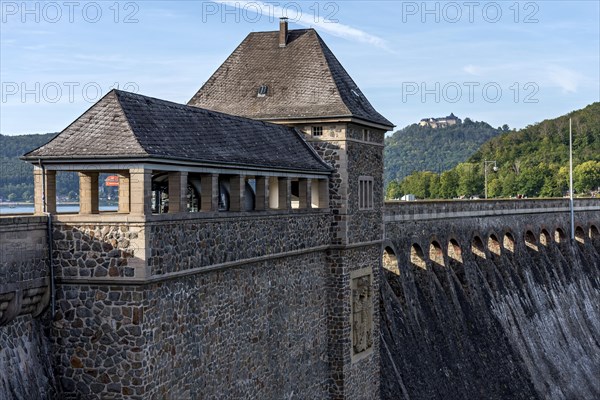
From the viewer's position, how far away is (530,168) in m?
110

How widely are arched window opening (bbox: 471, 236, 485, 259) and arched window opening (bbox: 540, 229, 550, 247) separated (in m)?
10.5

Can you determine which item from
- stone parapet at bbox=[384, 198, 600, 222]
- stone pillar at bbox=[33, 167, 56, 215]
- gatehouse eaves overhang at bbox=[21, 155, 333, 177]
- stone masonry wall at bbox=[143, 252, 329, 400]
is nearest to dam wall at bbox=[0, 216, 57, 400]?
stone pillar at bbox=[33, 167, 56, 215]

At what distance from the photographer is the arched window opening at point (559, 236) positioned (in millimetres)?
54906

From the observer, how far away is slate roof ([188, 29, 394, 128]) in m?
25.3

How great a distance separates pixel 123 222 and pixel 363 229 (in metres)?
11.2

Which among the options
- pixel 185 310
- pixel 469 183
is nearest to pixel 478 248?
pixel 185 310

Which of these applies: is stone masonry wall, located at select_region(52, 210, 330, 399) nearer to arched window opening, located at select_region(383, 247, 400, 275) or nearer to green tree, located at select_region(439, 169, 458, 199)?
arched window opening, located at select_region(383, 247, 400, 275)

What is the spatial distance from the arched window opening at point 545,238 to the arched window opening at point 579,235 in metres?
5.69

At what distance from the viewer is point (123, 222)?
53.0ft

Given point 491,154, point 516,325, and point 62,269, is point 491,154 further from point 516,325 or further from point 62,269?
point 62,269

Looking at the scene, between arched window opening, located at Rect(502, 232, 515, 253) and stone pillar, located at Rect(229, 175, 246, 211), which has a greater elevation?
stone pillar, located at Rect(229, 175, 246, 211)

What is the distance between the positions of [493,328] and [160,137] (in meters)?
26.1

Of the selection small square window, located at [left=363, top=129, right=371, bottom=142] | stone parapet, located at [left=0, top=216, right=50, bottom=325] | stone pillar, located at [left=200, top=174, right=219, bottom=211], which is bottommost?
stone parapet, located at [left=0, top=216, right=50, bottom=325]

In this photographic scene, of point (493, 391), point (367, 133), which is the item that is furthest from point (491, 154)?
point (367, 133)
